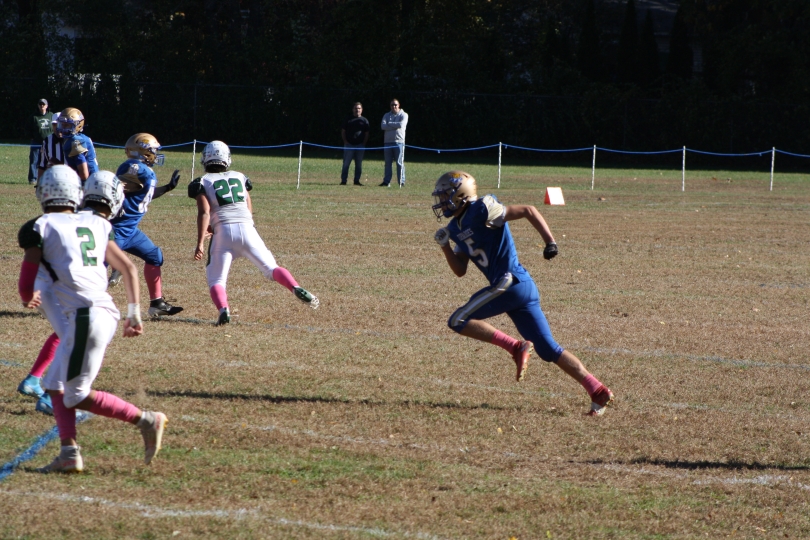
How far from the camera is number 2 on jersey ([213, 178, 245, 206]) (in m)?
9.66

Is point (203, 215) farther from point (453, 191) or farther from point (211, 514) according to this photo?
point (211, 514)

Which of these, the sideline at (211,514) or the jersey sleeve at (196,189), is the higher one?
the jersey sleeve at (196,189)

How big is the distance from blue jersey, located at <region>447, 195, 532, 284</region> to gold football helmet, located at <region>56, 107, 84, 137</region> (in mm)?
7129

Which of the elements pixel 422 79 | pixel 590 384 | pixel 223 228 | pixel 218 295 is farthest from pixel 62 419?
pixel 422 79

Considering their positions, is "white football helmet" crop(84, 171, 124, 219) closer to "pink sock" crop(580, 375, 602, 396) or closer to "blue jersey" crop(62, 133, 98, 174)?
"pink sock" crop(580, 375, 602, 396)

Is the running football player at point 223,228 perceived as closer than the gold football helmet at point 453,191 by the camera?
No

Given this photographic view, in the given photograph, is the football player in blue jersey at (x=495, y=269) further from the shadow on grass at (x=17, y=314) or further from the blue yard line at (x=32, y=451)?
the shadow on grass at (x=17, y=314)

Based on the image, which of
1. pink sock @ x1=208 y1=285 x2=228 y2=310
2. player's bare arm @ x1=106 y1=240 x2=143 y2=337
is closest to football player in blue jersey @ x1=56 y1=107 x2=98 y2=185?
pink sock @ x1=208 y1=285 x2=228 y2=310

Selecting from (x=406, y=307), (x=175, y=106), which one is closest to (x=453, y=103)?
(x=175, y=106)

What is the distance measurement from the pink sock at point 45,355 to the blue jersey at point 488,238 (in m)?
2.85

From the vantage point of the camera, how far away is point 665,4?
196 ft

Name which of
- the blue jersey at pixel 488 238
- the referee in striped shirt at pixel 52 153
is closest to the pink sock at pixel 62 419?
the blue jersey at pixel 488 238

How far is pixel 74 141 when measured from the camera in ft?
43.3

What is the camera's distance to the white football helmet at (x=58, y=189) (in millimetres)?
5652
